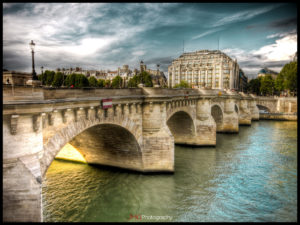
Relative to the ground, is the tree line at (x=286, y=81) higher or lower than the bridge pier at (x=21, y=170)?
higher

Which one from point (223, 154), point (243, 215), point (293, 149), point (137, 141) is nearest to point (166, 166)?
point (137, 141)

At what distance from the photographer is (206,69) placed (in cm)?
11800


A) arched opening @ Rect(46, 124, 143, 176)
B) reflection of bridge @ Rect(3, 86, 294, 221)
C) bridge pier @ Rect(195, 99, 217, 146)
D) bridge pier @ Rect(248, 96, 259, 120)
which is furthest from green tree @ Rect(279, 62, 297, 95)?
arched opening @ Rect(46, 124, 143, 176)

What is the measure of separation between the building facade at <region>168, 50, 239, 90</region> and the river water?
91309mm

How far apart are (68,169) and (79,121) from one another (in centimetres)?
999

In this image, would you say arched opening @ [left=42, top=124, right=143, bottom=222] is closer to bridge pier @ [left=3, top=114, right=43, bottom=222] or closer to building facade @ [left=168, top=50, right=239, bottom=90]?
bridge pier @ [left=3, top=114, right=43, bottom=222]

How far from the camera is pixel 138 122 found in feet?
57.7

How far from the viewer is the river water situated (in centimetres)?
1323

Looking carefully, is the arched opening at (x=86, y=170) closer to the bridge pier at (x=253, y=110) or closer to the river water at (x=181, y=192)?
the river water at (x=181, y=192)

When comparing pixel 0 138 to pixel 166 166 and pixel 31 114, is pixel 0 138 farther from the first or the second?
pixel 166 166

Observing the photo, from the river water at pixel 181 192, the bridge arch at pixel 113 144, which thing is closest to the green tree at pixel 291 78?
the river water at pixel 181 192

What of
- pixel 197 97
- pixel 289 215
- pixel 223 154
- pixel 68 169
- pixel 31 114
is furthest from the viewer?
pixel 197 97

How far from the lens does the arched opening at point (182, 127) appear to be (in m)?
28.3

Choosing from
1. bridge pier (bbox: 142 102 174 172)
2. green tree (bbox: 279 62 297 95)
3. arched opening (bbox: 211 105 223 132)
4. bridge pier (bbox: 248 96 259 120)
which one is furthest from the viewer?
green tree (bbox: 279 62 297 95)
